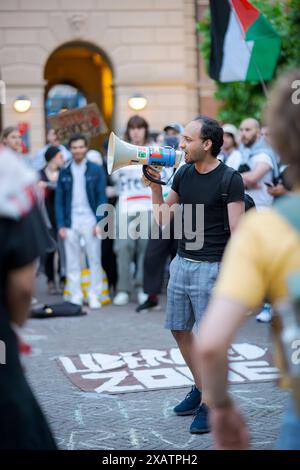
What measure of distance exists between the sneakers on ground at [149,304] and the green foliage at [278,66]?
17.7 feet

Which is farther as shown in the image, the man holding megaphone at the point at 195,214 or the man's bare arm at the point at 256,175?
the man's bare arm at the point at 256,175

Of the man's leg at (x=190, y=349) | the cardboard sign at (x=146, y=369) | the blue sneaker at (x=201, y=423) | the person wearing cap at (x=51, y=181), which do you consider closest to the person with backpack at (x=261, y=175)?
the cardboard sign at (x=146, y=369)

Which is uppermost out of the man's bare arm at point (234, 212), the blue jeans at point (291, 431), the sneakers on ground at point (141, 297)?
the man's bare arm at point (234, 212)

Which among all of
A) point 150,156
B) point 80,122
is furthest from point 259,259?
point 80,122

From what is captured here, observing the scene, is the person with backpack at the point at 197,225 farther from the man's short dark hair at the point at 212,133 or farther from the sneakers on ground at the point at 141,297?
the sneakers on ground at the point at 141,297

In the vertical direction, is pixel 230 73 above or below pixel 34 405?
above

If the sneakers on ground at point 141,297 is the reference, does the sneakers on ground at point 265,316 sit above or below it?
above

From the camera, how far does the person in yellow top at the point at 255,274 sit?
7.55 feet

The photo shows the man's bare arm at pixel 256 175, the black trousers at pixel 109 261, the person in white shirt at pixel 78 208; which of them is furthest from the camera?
the black trousers at pixel 109 261

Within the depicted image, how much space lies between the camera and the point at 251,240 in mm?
2328

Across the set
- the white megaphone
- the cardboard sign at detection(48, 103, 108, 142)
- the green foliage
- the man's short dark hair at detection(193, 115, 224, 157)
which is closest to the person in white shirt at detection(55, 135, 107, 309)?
the cardboard sign at detection(48, 103, 108, 142)

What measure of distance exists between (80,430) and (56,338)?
2.96 meters

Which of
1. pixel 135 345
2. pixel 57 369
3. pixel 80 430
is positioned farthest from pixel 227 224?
pixel 135 345

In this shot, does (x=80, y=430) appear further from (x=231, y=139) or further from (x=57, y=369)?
(x=231, y=139)
